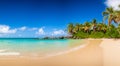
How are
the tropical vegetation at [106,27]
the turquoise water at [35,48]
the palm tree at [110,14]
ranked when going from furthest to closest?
the palm tree at [110,14] < the tropical vegetation at [106,27] < the turquoise water at [35,48]

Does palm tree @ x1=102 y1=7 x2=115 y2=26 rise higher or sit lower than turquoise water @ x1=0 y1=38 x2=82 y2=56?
higher

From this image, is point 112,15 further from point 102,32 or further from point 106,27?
point 102,32

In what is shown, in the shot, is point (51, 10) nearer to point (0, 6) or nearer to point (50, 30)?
point (50, 30)

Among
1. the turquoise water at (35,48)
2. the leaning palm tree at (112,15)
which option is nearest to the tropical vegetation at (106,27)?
the leaning palm tree at (112,15)

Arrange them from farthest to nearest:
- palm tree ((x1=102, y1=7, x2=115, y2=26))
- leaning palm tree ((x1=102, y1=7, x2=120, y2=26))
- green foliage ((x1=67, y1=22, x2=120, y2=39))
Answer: palm tree ((x1=102, y1=7, x2=115, y2=26))
leaning palm tree ((x1=102, y1=7, x2=120, y2=26))
green foliage ((x1=67, y1=22, x2=120, y2=39))

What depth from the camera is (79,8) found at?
5527mm

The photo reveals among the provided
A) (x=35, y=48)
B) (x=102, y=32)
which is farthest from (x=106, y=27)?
(x=35, y=48)

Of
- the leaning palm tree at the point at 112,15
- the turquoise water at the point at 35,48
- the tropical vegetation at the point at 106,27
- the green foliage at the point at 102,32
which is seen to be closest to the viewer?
the turquoise water at the point at 35,48

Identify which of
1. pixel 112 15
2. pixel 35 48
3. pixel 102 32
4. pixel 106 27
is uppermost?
pixel 112 15

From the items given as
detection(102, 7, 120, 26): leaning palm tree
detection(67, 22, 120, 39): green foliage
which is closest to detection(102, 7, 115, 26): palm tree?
detection(102, 7, 120, 26): leaning palm tree

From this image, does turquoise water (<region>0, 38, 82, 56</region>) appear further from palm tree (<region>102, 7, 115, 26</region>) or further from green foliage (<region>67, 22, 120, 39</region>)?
palm tree (<region>102, 7, 115, 26</region>)

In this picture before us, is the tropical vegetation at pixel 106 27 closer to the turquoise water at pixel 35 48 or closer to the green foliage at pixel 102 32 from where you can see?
the green foliage at pixel 102 32

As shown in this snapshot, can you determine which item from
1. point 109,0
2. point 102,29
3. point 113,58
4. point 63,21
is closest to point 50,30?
point 63,21

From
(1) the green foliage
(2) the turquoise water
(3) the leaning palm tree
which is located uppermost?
(3) the leaning palm tree
